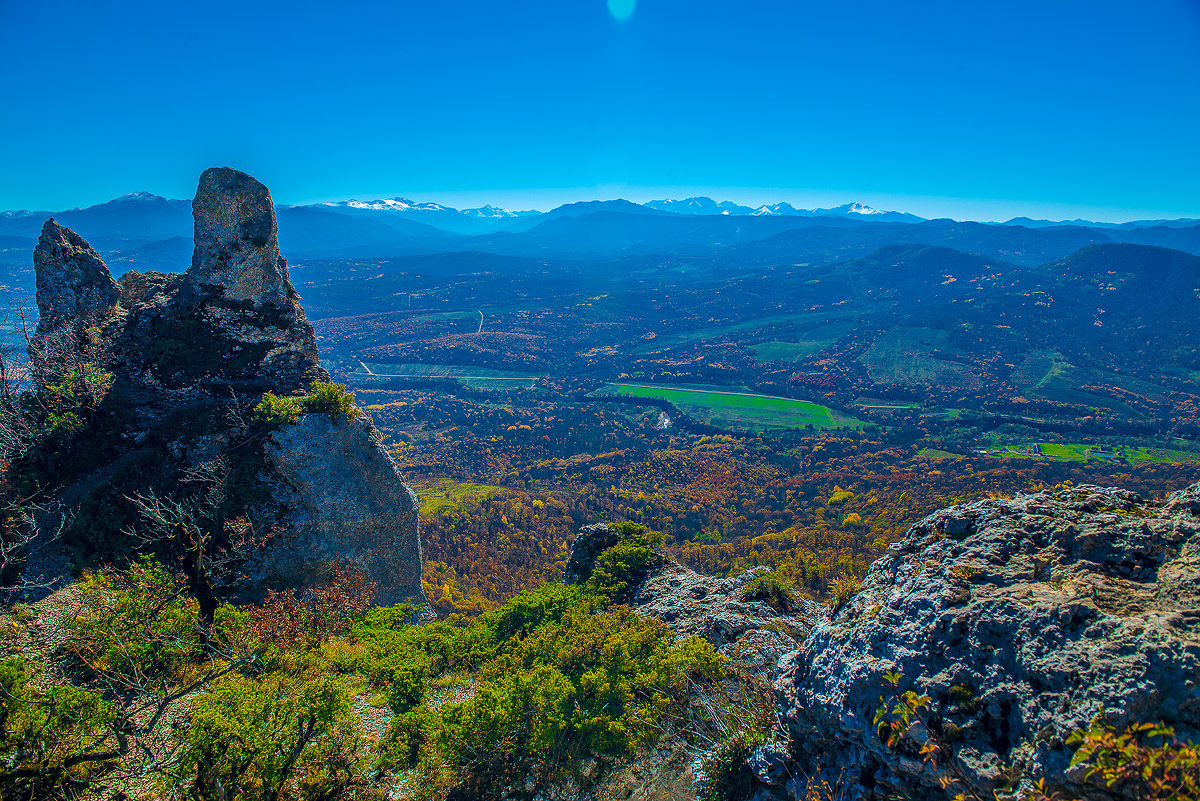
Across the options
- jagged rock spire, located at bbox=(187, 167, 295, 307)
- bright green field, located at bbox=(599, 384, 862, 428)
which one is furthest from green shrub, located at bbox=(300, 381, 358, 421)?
bright green field, located at bbox=(599, 384, 862, 428)

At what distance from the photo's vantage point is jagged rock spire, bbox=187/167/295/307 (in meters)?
26.9

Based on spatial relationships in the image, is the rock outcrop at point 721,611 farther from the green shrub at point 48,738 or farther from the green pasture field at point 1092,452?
the green pasture field at point 1092,452

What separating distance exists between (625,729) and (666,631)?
5.67 m

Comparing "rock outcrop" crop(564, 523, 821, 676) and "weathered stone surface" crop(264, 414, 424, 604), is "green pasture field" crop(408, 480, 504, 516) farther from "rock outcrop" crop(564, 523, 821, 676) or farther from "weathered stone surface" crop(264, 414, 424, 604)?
"rock outcrop" crop(564, 523, 821, 676)

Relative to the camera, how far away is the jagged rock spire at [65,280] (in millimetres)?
24703

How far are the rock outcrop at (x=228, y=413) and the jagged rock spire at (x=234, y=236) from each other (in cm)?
6

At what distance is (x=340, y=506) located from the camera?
973 inches

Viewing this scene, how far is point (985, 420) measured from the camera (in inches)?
4545

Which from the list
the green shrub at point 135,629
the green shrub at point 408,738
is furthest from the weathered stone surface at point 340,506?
the green shrub at point 408,738

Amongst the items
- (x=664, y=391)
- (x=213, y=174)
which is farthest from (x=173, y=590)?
(x=664, y=391)

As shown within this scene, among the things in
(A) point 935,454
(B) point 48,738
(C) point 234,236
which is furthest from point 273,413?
(A) point 935,454

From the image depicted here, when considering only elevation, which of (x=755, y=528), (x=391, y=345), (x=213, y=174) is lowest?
(x=755, y=528)

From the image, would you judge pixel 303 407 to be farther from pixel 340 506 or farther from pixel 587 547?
pixel 587 547

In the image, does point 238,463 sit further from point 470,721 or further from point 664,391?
point 664,391
